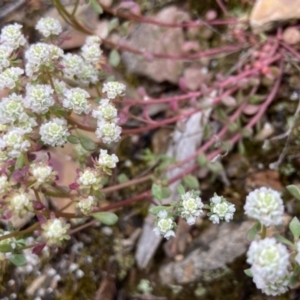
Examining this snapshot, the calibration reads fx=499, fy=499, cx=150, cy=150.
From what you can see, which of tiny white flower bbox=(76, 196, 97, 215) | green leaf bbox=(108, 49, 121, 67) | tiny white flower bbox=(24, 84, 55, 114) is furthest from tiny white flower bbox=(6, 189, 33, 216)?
green leaf bbox=(108, 49, 121, 67)

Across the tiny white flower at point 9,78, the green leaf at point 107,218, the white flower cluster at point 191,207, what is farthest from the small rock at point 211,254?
the tiny white flower at point 9,78

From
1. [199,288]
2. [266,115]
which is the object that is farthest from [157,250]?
[266,115]

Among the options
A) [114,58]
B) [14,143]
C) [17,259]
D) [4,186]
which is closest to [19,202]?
[4,186]

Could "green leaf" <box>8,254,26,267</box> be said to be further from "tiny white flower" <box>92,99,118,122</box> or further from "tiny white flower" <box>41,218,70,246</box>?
"tiny white flower" <box>92,99,118,122</box>

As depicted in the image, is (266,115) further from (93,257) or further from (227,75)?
(93,257)

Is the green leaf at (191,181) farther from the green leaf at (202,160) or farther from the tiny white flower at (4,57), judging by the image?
the tiny white flower at (4,57)

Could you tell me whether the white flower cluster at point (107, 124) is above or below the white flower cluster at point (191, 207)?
above
